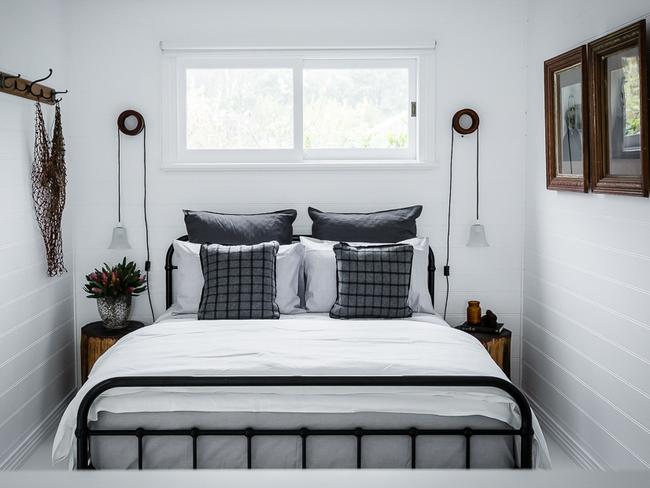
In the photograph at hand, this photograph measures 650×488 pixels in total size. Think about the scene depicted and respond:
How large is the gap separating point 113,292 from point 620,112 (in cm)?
265

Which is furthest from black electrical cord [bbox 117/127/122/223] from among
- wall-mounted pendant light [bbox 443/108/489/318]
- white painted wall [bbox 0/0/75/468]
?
wall-mounted pendant light [bbox 443/108/489/318]

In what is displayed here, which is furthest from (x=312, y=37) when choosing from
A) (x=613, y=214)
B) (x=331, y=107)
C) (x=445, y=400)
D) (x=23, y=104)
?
(x=445, y=400)

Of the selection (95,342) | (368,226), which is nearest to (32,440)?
(95,342)

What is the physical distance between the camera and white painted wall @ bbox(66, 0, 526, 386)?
4.30 m

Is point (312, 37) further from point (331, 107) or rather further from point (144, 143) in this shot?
point (144, 143)

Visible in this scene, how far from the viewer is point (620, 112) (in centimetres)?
300

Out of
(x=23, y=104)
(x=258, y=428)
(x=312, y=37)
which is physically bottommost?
(x=258, y=428)

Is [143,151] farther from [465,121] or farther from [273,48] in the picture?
[465,121]

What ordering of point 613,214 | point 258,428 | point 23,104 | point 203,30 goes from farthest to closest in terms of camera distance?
point 203,30, point 23,104, point 613,214, point 258,428

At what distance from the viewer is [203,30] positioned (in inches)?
169

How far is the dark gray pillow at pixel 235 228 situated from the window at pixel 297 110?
47cm

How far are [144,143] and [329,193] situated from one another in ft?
3.70

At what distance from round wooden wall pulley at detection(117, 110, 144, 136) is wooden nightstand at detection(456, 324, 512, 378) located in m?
2.24

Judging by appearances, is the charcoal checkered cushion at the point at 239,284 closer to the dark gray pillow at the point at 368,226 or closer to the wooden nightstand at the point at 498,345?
the dark gray pillow at the point at 368,226
